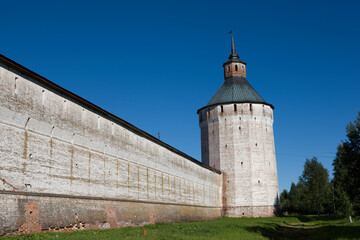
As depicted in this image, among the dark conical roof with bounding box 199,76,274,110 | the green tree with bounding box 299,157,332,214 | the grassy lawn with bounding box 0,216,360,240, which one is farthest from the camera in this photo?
the green tree with bounding box 299,157,332,214

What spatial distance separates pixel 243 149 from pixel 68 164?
2703 centimetres

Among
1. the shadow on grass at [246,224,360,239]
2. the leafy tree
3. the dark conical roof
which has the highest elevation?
the dark conical roof

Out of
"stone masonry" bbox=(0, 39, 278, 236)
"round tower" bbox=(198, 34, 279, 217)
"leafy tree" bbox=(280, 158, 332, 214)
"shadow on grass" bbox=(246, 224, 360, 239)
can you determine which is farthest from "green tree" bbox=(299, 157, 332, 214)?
"shadow on grass" bbox=(246, 224, 360, 239)

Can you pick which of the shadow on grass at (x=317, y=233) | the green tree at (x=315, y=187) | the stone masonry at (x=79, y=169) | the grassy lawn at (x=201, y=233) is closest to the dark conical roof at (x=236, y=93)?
the stone masonry at (x=79, y=169)

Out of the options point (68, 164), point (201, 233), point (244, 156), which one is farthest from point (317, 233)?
point (244, 156)

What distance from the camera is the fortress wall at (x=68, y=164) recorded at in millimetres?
12410

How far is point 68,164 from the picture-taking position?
15.3m

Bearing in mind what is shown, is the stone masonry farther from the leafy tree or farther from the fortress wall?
the leafy tree

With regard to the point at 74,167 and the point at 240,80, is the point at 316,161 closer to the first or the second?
the point at 240,80

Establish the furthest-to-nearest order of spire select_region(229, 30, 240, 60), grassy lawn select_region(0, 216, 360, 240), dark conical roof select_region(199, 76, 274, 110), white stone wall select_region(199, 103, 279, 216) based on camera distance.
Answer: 1. spire select_region(229, 30, 240, 60)
2. dark conical roof select_region(199, 76, 274, 110)
3. white stone wall select_region(199, 103, 279, 216)
4. grassy lawn select_region(0, 216, 360, 240)

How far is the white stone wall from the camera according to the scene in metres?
38.9

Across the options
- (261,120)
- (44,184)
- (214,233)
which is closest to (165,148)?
(214,233)

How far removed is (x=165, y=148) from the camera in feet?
88.4

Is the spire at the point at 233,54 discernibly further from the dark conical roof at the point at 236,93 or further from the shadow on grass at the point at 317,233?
the shadow on grass at the point at 317,233
